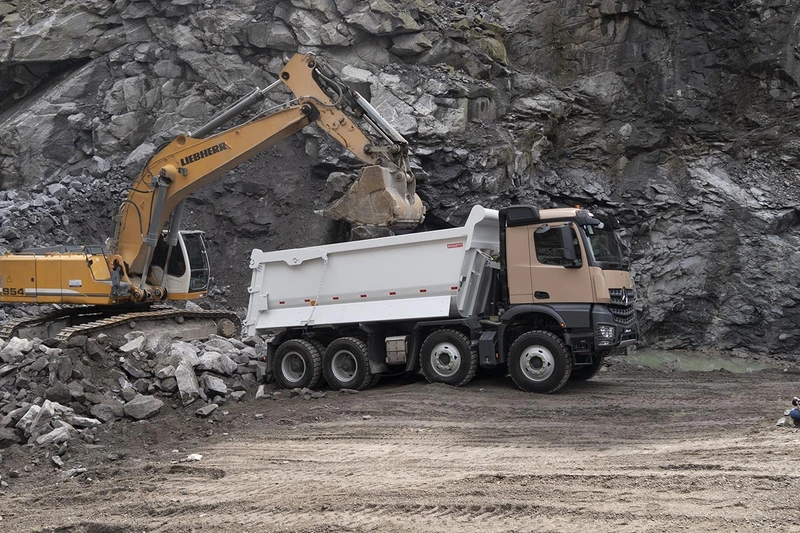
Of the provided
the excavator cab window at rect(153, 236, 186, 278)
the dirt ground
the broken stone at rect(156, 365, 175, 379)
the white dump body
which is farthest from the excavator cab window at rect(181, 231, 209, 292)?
the dirt ground

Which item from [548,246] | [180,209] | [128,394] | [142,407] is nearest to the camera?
[142,407]

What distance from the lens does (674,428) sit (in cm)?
828

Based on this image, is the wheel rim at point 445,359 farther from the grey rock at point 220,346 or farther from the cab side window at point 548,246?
the grey rock at point 220,346

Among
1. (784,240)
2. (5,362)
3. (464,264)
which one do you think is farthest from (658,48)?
(5,362)

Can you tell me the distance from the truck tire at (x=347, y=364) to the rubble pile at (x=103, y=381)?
1.20 m

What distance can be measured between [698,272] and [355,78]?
8.99m

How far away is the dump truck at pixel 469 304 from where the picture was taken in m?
10.1

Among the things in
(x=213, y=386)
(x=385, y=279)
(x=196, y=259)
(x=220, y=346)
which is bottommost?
(x=213, y=386)

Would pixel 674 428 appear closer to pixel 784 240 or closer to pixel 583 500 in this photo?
pixel 583 500

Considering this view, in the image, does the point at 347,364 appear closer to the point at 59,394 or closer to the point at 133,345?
the point at 133,345

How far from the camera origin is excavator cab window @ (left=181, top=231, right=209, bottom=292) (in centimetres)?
1339

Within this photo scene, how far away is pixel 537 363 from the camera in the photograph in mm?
10164

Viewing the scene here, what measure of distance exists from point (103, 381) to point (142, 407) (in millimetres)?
1004

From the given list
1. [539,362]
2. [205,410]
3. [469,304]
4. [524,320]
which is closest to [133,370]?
[205,410]
